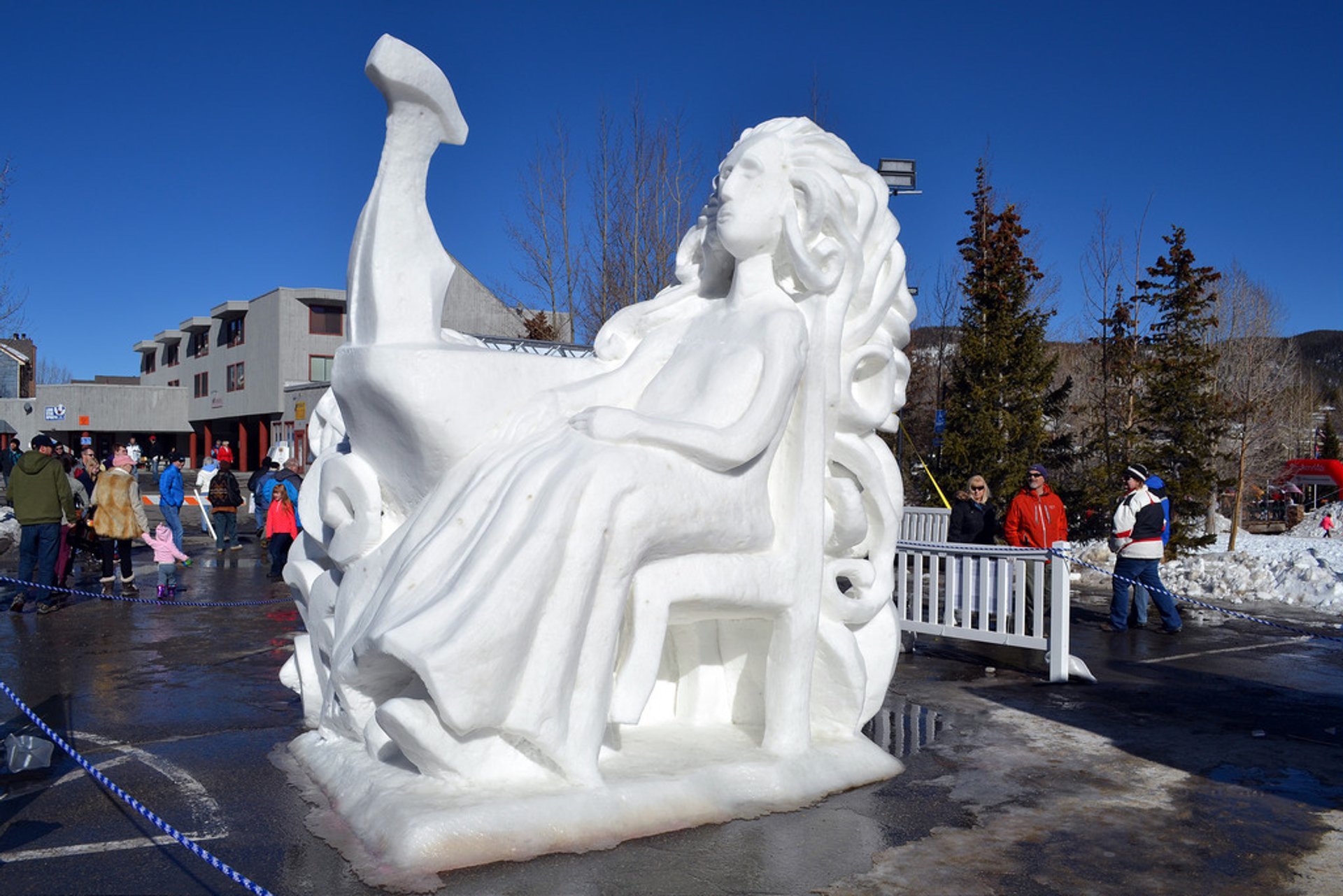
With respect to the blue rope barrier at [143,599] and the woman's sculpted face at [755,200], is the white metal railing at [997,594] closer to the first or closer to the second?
the woman's sculpted face at [755,200]

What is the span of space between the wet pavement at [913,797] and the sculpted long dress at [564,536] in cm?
57

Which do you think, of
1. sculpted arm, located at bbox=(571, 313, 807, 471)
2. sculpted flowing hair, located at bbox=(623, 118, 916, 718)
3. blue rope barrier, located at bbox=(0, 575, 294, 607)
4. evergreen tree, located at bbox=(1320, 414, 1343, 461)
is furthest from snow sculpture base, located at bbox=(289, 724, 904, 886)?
evergreen tree, located at bbox=(1320, 414, 1343, 461)

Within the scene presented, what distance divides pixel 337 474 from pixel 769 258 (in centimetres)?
209

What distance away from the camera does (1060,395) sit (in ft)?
57.9

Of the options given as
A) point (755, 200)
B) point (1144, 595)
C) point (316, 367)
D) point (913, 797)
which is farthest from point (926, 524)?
point (316, 367)

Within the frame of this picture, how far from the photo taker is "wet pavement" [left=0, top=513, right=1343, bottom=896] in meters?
3.46

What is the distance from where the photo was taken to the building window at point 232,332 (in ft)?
140

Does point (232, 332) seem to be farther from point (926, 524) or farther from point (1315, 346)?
point (1315, 346)

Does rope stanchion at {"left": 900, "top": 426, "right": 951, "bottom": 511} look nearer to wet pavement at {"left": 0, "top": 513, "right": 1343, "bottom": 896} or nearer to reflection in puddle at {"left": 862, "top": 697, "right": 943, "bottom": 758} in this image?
wet pavement at {"left": 0, "top": 513, "right": 1343, "bottom": 896}

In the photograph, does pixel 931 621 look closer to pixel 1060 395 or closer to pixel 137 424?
pixel 1060 395

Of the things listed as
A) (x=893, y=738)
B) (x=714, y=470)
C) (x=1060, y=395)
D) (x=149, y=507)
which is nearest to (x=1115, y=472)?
(x=1060, y=395)

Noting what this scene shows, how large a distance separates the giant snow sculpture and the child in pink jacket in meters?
6.58

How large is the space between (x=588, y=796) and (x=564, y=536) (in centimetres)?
92

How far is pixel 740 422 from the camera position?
4.19 m
